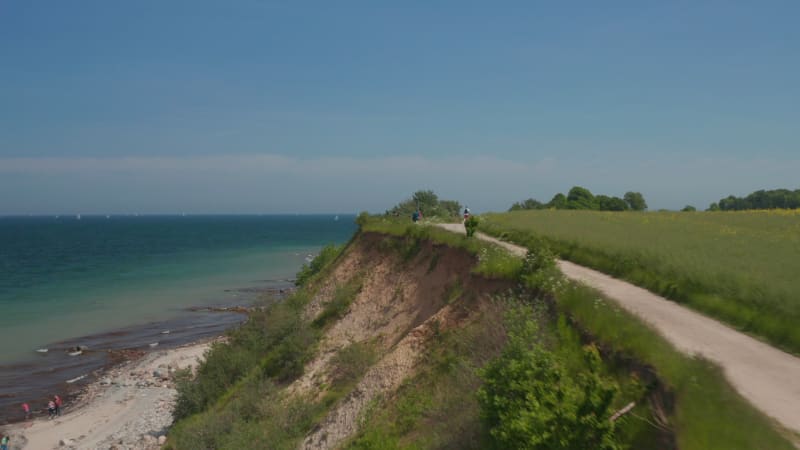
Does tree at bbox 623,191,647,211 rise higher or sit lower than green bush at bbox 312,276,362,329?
higher

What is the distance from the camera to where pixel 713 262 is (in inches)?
553

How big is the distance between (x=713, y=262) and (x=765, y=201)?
59534 mm

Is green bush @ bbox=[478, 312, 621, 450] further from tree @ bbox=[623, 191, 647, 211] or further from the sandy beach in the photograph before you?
tree @ bbox=[623, 191, 647, 211]

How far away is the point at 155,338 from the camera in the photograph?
135ft

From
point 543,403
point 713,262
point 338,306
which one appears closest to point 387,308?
point 338,306

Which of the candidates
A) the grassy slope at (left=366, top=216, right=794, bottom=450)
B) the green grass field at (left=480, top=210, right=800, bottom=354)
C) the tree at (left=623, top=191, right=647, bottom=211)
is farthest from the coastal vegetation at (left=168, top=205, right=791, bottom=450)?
the tree at (left=623, top=191, right=647, bottom=211)

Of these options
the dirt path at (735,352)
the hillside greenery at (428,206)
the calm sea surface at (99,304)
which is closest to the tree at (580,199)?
the hillside greenery at (428,206)

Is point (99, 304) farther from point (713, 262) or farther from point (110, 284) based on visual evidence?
point (713, 262)

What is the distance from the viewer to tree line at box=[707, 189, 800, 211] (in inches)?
2235

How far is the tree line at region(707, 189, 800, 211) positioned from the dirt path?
53996 millimetres

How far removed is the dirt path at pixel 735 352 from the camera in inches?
276

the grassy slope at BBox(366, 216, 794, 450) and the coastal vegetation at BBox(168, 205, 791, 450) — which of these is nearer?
the grassy slope at BBox(366, 216, 794, 450)

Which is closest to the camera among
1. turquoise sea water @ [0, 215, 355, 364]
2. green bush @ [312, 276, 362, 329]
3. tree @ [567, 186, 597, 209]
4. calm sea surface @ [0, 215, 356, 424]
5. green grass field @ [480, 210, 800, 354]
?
green grass field @ [480, 210, 800, 354]

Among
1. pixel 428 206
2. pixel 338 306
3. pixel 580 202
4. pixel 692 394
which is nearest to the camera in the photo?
pixel 692 394
